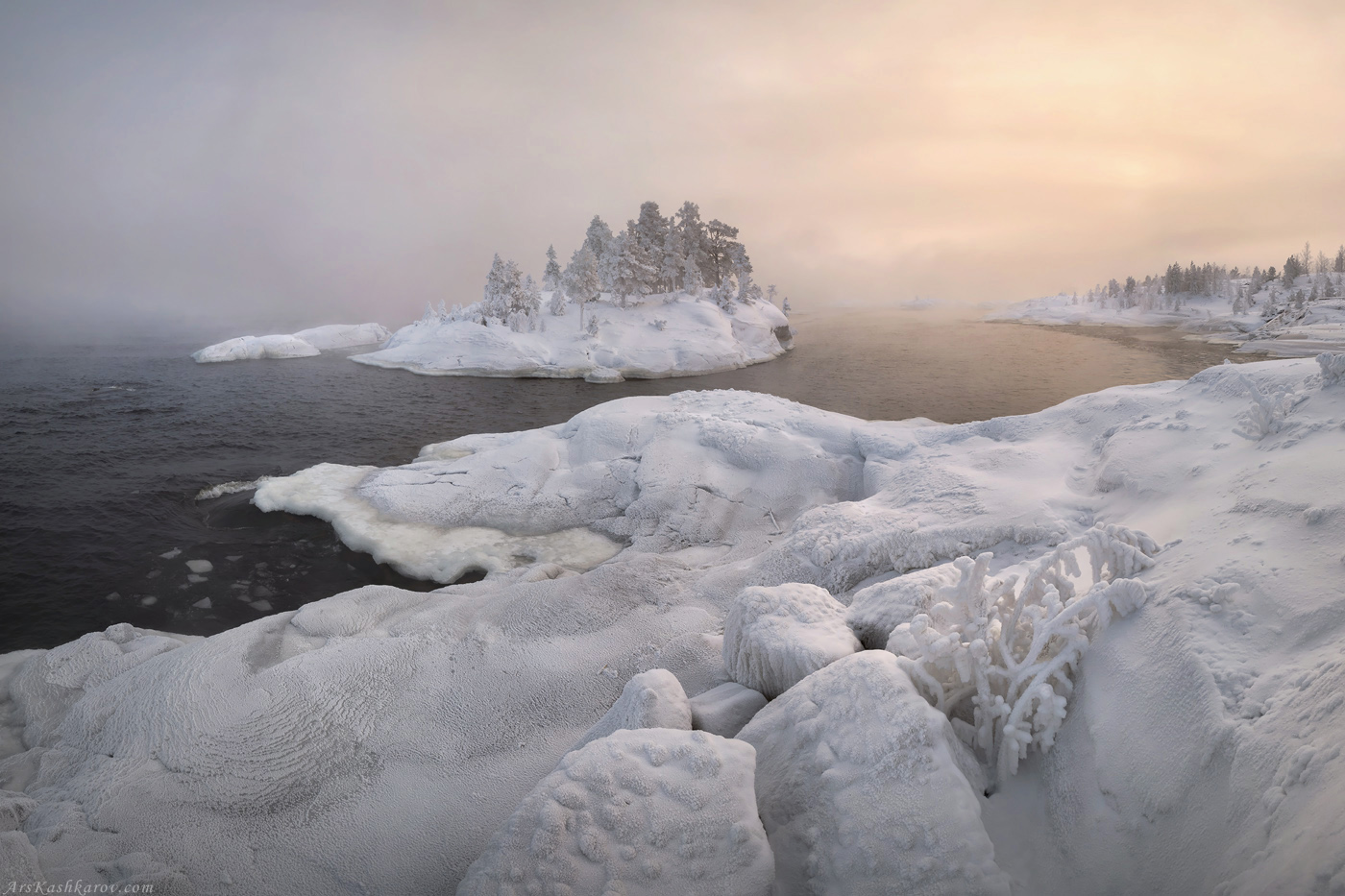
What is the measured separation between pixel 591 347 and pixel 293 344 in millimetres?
28616

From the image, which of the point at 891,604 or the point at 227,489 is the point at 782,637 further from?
the point at 227,489

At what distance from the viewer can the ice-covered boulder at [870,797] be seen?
106 inches

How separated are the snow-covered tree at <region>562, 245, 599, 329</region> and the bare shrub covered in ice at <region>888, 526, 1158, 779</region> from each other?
44.7 metres

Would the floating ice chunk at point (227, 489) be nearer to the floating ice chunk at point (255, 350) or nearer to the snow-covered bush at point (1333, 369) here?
the snow-covered bush at point (1333, 369)

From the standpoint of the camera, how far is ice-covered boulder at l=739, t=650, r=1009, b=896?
2691 millimetres

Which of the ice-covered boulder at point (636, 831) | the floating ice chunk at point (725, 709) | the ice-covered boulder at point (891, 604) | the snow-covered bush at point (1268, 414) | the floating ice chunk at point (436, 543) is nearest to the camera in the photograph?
the ice-covered boulder at point (636, 831)

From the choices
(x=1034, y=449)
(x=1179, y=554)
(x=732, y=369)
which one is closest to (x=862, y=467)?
(x=1034, y=449)

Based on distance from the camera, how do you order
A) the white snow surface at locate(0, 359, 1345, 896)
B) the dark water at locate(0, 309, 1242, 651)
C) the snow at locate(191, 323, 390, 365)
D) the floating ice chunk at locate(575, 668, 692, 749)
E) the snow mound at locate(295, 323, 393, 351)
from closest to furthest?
the white snow surface at locate(0, 359, 1345, 896) → the floating ice chunk at locate(575, 668, 692, 749) → the dark water at locate(0, 309, 1242, 651) → the snow at locate(191, 323, 390, 365) → the snow mound at locate(295, 323, 393, 351)

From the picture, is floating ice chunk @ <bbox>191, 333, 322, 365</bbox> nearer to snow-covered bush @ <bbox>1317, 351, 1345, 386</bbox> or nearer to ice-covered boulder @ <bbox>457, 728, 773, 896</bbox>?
ice-covered boulder @ <bbox>457, 728, 773, 896</bbox>

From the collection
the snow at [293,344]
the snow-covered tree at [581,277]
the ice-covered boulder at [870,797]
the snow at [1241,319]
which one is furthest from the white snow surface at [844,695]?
the snow at [293,344]

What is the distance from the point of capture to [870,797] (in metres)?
2.98

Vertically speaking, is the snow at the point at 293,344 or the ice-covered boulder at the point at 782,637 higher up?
the snow at the point at 293,344

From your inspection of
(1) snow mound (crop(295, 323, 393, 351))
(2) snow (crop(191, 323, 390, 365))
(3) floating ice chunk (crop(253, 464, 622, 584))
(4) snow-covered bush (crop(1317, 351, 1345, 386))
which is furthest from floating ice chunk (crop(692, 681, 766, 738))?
(1) snow mound (crop(295, 323, 393, 351))

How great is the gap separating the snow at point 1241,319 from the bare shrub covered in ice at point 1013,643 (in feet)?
96.8
